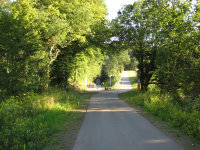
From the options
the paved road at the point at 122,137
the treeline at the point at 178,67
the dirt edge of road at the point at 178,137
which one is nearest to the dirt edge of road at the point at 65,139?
the paved road at the point at 122,137

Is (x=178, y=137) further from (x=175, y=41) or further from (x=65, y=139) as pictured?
(x=175, y=41)

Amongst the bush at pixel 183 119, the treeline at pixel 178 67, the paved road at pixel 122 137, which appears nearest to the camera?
the paved road at pixel 122 137

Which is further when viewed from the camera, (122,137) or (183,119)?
(183,119)

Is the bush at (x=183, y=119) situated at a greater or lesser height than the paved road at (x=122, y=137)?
greater

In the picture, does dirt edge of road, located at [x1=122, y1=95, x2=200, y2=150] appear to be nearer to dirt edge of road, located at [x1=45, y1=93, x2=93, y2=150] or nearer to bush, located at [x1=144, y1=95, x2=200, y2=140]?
bush, located at [x1=144, y1=95, x2=200, y2=140]

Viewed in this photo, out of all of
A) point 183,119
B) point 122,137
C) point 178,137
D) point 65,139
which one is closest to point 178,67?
point 183,119

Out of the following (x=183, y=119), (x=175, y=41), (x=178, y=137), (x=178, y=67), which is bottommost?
(x=178, y=137)

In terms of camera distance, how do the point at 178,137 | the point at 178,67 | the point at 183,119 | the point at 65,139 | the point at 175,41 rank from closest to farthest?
the point at 65,139, the point at 178,137, the point at 183,119, the point at 175,41, the point at 178,67

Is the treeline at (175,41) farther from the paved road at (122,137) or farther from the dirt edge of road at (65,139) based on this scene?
the dirt edge of road at (65,139)

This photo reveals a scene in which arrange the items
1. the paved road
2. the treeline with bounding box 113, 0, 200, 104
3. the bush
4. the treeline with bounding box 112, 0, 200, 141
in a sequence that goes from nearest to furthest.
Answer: the paved road
the bush
the treeline with bounding box 112, 0, 200, 141
the treeline with bounding box 113, 0, 200, 104

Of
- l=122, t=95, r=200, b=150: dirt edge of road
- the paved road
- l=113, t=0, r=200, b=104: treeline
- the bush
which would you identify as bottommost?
l=122, t=95, r=200, b=150: dirt edge of road

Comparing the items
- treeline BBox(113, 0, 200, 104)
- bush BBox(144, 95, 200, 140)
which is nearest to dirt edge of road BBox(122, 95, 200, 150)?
bush BBox(144, 95, 200, 140)

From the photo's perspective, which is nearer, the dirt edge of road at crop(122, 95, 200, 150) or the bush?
the dirt edge of road at crop(122, 95, 200, 150)

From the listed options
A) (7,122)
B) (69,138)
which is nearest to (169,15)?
(69,138)
